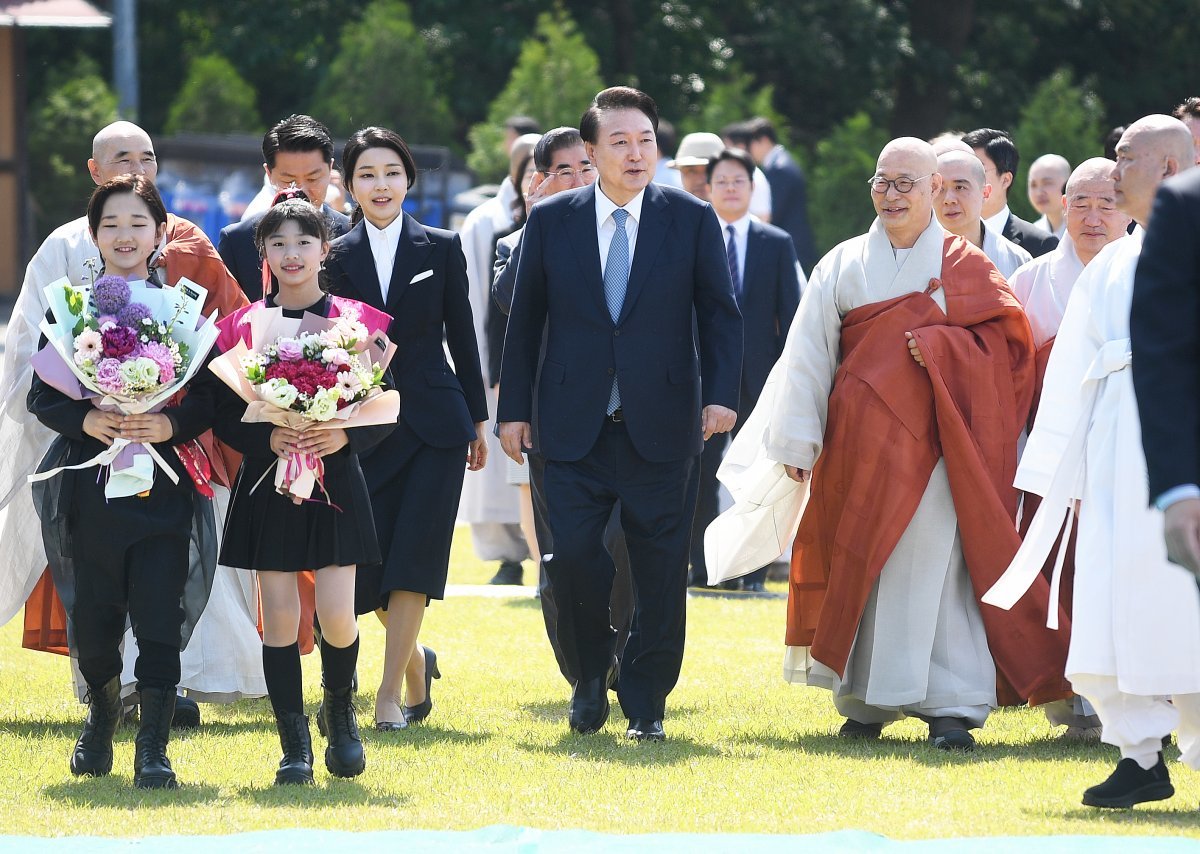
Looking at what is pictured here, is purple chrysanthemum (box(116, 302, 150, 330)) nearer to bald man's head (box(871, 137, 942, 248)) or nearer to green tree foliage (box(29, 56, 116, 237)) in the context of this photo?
bald man's head (box(871, 137, 942, 248))

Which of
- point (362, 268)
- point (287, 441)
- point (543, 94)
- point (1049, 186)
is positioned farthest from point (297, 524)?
point (543, 94)

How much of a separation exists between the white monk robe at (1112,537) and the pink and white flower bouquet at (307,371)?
6.78 feet

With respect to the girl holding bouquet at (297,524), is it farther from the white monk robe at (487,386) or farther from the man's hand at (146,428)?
the white monk robe at (487,386)

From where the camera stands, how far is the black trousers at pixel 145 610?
5.97 m

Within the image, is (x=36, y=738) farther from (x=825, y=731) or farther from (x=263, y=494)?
(x=825, y=731)

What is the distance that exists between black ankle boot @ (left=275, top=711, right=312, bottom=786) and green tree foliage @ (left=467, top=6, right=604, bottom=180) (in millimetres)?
17487

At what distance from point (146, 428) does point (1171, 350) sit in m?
3.25

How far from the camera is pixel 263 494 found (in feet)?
19.4

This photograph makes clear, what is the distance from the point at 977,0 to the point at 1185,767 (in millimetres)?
23623

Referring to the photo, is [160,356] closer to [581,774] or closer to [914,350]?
[581,774]

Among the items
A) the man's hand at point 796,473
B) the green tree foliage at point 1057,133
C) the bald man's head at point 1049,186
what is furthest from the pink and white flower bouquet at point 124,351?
the green tree foliage at point 1057,133

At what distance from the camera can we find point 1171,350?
12.6 ft

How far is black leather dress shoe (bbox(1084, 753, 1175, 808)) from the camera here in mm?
5582

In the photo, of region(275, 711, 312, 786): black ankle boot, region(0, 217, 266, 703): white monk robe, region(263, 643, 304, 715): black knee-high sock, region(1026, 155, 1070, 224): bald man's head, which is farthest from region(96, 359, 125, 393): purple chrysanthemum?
region(1026, 155, 1070, 224): bald man's head
